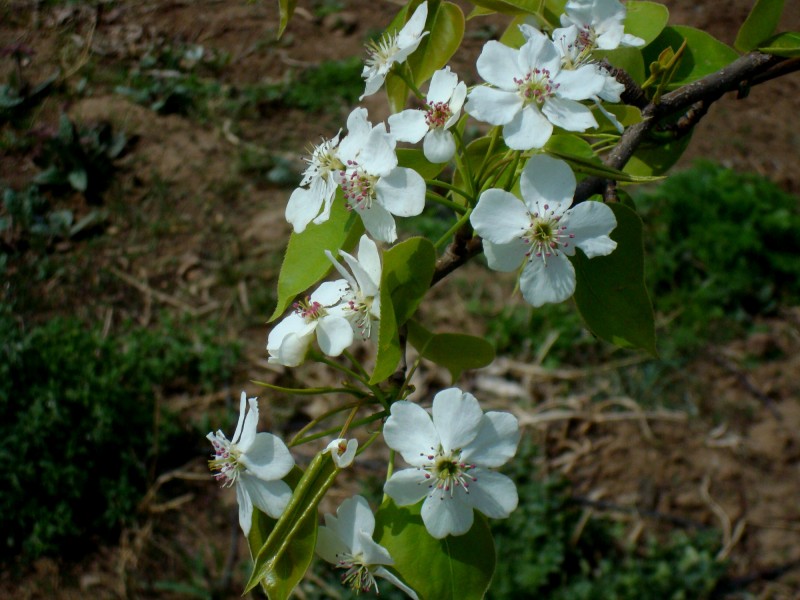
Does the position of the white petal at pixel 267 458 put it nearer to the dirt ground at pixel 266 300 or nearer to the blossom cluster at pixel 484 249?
the blossom cluster at pixel 484 249

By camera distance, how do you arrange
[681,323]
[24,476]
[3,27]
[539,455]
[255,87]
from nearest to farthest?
[24,476]
[539,455]
[681,323]
[255,87]
[3,27]

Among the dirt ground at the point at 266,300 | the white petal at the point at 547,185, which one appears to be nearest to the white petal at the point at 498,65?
the white petal at the point at 547,185

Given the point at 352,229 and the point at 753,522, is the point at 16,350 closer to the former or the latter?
the point at 352,229


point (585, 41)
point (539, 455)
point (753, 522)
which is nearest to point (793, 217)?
point (753, 522)

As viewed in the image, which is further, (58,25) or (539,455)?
(58,25)

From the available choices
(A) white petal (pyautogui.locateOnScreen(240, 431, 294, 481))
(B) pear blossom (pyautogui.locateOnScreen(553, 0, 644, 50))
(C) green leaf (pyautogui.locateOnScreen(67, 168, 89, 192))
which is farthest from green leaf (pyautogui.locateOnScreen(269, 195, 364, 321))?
(C) green leaf (pyautogui.locateOnScreen(67, 168, 89, 192))

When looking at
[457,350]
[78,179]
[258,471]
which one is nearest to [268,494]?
[258,471]
